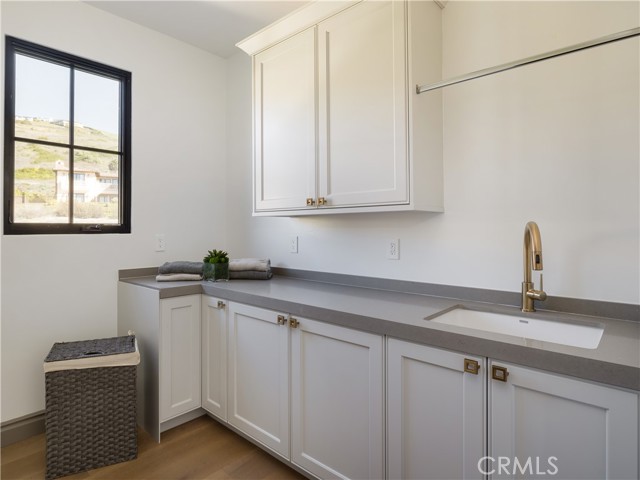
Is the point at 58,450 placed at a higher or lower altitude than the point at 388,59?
lower

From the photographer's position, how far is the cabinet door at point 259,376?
5.52ft

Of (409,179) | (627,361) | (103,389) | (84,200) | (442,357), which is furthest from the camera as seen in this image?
(84,200)

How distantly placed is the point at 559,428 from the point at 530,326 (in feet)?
1.63

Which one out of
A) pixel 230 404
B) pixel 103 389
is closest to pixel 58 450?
pixel 103 389

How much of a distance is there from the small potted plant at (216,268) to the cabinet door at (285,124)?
1.31 feet

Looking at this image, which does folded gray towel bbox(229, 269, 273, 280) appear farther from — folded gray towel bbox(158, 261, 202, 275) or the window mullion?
the window mullion

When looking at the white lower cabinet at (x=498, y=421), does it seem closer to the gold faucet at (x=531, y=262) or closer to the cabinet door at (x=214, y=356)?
the gold faucet at (x=531, y=262)

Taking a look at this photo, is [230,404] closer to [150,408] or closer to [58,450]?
[150,408]

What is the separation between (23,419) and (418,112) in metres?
2.60

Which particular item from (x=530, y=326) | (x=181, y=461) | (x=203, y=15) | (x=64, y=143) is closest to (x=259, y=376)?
(x=181, y=461)

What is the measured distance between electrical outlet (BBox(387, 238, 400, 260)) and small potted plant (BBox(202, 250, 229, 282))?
40.1 inches

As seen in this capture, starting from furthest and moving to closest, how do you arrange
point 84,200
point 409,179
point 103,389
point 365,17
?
point 84,200 → point 103,389 → point 365,17 → point 409,179

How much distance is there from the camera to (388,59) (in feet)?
5.25

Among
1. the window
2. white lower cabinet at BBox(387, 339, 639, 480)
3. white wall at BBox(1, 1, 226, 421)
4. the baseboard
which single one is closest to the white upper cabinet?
white lower cabinet at BBox(387, 339, 639, 480)
